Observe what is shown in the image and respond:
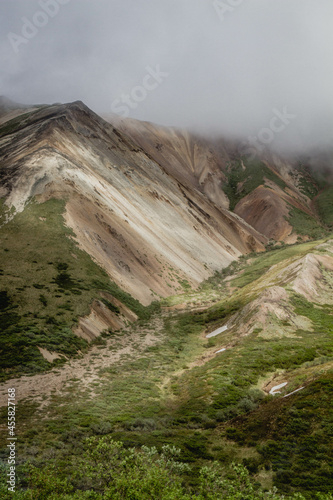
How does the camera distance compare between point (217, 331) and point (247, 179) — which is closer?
point (217, 331)

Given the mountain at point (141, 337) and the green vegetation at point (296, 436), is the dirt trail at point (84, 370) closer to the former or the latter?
the mountain at point (141, 337)

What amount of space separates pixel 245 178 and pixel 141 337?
472ft

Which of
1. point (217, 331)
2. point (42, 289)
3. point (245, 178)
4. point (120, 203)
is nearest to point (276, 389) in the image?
point (217, 331)

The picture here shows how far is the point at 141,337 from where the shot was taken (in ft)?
137

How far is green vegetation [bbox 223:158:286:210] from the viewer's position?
164250mm

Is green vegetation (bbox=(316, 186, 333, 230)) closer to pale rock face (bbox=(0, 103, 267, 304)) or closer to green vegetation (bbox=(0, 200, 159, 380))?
pale rock face (bbox=(0, 103, 267, 304))

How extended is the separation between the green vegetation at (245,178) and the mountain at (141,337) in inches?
2717

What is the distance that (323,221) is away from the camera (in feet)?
516

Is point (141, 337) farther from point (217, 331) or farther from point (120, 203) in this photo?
point (120, 203)

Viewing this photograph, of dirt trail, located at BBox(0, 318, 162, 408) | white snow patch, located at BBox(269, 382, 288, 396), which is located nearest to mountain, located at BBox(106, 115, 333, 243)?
dirt trail, located at BBox(0, 318, 162, 408)

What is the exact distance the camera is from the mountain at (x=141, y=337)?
1516cm

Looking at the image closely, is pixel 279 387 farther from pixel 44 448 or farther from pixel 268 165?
pixel 268 165

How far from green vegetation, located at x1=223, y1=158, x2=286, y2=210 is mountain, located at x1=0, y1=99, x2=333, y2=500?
226 feet

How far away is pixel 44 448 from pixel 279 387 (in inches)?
601
